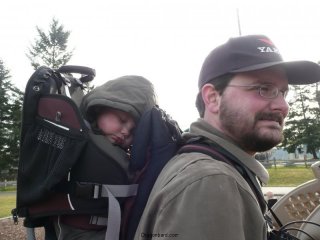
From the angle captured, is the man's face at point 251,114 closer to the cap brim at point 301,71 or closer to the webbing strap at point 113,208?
the cap brim at point 301,71

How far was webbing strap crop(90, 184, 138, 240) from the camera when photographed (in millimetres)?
2004

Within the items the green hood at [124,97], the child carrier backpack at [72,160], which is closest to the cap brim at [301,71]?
the child carrier backpack at [72,160]

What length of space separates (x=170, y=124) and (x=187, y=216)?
916 mm

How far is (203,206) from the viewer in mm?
1373

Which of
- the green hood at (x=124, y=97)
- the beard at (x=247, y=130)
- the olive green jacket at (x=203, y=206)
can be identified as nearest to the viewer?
the olive green jacket at (x=203, y=206)

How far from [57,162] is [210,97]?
918 mm

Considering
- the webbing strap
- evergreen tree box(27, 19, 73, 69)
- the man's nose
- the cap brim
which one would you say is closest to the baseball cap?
the cap brim

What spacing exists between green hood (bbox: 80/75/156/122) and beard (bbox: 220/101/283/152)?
2.52 feet

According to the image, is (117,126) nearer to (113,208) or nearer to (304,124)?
(113,208)

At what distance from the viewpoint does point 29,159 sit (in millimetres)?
2301

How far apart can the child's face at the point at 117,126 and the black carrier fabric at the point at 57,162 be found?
272 mm

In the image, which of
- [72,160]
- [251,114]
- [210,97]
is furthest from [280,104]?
[72,160]

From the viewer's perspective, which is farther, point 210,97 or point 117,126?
point 117,126

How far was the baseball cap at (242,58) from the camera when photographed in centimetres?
187
